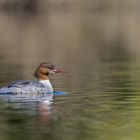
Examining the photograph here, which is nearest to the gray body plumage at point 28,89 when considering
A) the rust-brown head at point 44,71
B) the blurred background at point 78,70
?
the rust-brown head at point 44,71

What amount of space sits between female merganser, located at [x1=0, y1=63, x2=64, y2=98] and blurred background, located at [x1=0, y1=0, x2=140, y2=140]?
0.50m

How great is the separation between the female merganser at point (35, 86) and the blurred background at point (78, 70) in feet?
1.64

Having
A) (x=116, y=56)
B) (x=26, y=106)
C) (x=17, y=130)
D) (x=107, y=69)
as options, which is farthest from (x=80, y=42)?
(x=17, y=130)

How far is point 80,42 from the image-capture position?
42906 mm

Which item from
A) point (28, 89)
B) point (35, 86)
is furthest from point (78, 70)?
point (28, 89)

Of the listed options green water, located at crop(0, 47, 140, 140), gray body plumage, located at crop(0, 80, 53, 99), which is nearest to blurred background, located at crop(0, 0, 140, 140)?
green water, located at crop(0, 47, 140, 140)

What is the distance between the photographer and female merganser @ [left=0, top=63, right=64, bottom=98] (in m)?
18.7

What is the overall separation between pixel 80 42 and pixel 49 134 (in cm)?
2928

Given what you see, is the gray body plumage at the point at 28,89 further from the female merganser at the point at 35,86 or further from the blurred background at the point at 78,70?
the blurred background at the point at 78,70

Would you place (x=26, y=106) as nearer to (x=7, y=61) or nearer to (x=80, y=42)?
(x=7, y=61)

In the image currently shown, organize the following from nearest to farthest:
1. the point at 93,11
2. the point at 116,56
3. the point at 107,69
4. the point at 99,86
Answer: the point at 99,86 → the point at 107,69 → the point at 116,56 → the point at 93,11

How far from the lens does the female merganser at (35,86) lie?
1873cm

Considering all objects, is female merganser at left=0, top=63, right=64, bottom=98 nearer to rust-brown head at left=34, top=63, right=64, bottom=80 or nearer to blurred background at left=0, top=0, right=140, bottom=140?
rust-brown head at left=34, top=63, right=64, bottom=80

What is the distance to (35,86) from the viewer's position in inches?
752
